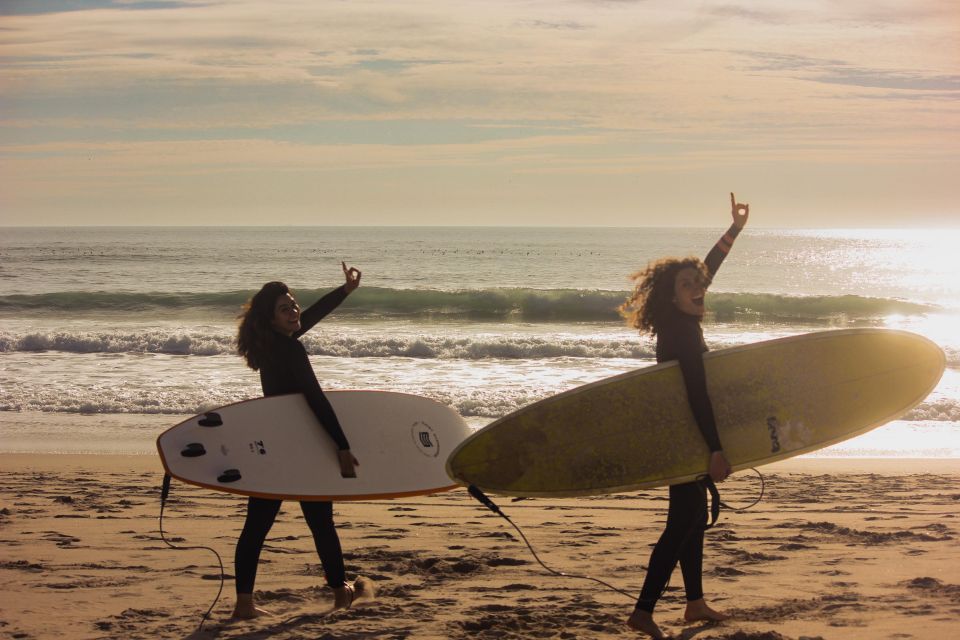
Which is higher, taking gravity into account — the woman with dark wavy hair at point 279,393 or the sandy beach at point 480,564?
the woman with dark wavy hair at point 279,393

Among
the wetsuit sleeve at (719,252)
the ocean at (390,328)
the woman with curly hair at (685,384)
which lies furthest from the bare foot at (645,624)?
the ocean at (390,328)

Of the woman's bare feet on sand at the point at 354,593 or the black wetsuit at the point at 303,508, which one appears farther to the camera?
the woman's bare feet on sand at the point at 354,593

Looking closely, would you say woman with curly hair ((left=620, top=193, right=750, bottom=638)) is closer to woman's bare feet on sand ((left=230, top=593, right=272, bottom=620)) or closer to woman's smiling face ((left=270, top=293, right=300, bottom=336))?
woman's smiling face ((left=270, top=293, right=300, bottom=336))

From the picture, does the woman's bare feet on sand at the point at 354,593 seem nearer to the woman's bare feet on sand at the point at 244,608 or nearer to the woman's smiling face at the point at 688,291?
the woman's bare feet on sand at the point at 244,608

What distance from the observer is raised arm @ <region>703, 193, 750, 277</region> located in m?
3.92

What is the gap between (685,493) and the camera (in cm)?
364

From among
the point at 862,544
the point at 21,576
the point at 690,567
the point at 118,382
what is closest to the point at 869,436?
the point at 862,544

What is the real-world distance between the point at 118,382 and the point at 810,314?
19058mm

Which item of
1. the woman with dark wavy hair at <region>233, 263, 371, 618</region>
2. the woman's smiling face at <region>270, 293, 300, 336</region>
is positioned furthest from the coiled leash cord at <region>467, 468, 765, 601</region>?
the woman's smiling face at <region>270, 293, 300, 336</region>

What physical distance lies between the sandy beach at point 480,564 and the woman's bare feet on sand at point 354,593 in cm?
6

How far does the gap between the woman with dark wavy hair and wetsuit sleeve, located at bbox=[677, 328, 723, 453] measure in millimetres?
1467

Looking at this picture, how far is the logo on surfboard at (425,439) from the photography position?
15.6 feet

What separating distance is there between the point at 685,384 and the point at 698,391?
62 millimetres

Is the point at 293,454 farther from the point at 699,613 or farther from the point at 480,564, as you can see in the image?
the point at 699,613
